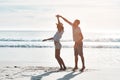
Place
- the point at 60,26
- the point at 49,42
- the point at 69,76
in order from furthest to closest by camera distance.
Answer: the point at 49,42 < the point at 60,26 < the point at 69,76

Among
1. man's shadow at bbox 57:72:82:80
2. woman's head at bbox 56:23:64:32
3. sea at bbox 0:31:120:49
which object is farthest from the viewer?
sea at bbox 0:31:120:49

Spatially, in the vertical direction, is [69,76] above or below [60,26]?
below

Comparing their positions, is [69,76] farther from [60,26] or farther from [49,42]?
[49,42]

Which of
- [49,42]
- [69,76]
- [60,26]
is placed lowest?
[49,42]

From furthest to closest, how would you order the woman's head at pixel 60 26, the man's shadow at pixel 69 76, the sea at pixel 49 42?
1. the sea at pixel 49 42
2. the woman's head at pixel 60 26
3. the man's shadow at pixel 69 76

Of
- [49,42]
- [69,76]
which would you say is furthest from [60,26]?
[49,42]

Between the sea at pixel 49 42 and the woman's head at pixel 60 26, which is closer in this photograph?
the woman's head at pixel 60 26

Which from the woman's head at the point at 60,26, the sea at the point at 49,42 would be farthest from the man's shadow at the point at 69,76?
the sea at the point at 49,42

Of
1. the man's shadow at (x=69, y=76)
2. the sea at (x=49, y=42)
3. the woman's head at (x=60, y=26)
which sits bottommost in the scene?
the sea at (x=49, y=42)

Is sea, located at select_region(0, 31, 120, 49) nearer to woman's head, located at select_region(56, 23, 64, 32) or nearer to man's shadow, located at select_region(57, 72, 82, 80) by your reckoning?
woman's head, located at select_region(56, 23, 64, 32)

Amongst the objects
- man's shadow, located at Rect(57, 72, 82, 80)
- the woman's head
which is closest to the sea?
the woman's head

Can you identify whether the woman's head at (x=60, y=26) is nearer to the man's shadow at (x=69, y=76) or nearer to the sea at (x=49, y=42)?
the man's shadow at (x=69, y=76)

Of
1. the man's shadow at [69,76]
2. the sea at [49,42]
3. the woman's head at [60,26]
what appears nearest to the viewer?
the man's shadow at [69,76]

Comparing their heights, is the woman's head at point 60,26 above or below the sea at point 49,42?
above
